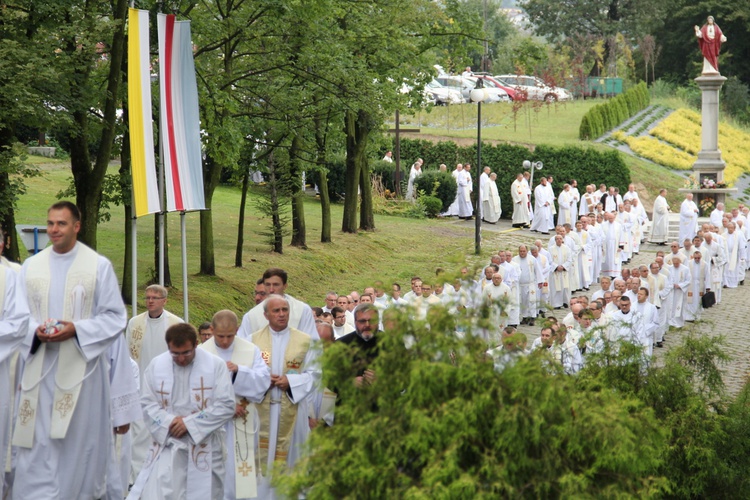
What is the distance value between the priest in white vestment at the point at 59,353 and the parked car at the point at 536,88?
45.6m

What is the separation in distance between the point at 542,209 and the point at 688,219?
498 centimetres

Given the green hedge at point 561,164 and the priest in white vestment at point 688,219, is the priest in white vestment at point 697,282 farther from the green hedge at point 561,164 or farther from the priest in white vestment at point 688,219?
the green hedge at point 561,164

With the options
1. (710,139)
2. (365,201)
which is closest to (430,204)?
(365,201)

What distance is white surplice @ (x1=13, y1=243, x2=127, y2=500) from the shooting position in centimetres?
767

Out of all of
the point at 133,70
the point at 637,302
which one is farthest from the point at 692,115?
the point at 133,70

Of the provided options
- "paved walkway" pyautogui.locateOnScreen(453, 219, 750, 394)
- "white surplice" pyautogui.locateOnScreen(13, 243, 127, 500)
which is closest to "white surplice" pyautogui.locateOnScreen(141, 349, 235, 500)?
"white surplice" pyautogui.locateOnScreen(13, 243, 127, 500)

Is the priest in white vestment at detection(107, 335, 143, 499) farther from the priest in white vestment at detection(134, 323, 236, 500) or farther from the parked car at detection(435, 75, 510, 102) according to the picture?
the parked car at detection(435, 75, 510, 102)

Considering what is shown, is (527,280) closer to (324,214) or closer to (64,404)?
(324,214)

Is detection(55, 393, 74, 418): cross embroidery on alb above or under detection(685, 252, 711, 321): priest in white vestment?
above

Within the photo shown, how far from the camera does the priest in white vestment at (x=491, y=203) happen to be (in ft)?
120

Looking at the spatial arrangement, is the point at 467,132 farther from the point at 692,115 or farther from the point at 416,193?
the point at 692,115

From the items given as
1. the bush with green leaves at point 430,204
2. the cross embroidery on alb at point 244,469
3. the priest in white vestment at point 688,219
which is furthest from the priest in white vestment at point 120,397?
the bush with green leaves at point 430,204

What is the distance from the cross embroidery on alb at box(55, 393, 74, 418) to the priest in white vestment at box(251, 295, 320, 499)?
1630 millimetres

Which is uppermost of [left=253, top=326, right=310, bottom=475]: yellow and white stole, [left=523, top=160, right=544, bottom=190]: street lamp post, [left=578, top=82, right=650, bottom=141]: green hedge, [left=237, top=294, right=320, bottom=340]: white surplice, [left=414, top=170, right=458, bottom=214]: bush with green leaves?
[left=578, top=82, right=650, bottom=141]: green hedge
